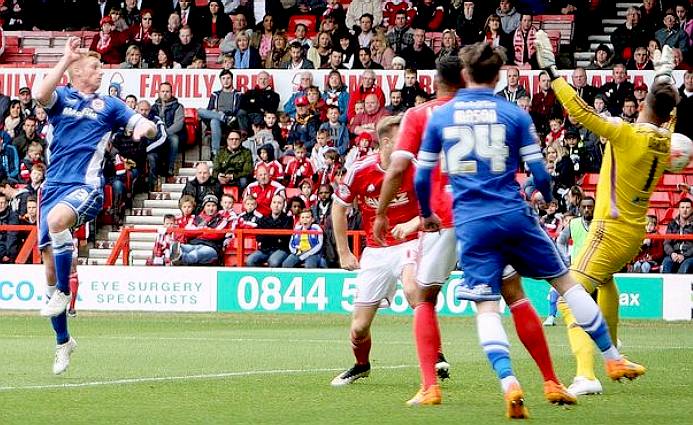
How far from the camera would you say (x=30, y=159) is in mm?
25672

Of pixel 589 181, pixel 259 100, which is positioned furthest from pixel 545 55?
pixel 259 100

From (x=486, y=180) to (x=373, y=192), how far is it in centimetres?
257

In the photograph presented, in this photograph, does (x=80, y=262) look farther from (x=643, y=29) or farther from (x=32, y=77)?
(x=643, y=29)

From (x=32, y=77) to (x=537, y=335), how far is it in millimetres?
20660

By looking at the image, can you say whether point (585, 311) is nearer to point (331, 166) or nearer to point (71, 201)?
point (71, 201)

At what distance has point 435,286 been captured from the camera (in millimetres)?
9406

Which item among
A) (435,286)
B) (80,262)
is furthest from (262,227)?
(435,286)

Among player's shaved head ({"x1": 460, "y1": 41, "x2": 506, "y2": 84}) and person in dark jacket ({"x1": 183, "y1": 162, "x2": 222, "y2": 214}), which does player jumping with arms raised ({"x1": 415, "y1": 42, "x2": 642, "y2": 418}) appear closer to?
player's shaved head ({"x1": 460, "y1": 41, "x2": 506, "y2": 84})

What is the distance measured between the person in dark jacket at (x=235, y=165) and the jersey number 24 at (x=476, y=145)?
16.6m

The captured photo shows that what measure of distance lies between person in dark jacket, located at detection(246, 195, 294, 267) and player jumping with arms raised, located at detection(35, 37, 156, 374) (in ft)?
35.9

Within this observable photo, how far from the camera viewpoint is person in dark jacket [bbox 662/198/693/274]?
21.3m

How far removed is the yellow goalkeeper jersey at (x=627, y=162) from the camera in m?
10.0

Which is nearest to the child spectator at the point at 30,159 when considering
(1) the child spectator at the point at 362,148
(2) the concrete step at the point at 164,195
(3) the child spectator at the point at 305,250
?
(2) the concrete step at the point at 164,195

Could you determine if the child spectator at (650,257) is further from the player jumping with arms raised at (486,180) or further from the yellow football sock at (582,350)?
the player jumping with arms raised at (486,180)
